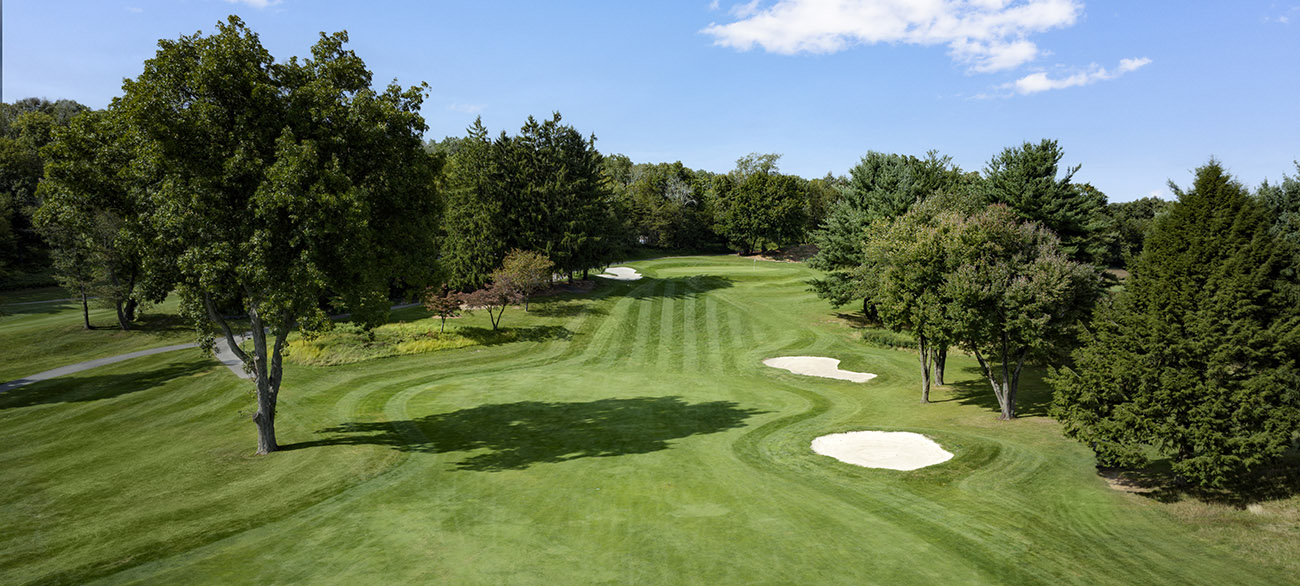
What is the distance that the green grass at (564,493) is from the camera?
480 inches

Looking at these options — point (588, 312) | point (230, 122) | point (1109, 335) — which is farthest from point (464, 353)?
point (1109, 335)

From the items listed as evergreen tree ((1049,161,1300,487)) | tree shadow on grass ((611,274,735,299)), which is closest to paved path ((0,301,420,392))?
tree shadow on grass ((611,274,735,299))

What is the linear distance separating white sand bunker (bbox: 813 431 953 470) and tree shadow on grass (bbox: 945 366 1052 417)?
7.08 meters

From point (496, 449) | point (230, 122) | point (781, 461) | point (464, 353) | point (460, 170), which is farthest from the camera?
point (460, 170)

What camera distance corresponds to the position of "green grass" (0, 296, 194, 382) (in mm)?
36625

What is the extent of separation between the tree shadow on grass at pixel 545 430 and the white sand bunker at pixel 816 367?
Answer: 29.6 ft

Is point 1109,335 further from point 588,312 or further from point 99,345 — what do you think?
point 99,345

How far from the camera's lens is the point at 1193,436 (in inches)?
546

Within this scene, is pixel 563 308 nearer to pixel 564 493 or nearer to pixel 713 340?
pixel 713 340

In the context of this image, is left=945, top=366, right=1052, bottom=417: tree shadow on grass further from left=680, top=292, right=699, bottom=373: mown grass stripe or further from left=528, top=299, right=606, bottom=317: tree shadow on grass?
left=528, top=299, right=606, bottom=317: tree shadow on grass

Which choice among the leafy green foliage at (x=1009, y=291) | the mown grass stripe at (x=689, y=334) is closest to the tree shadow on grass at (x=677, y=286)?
the mown grass stripe at (x=689, y=334)

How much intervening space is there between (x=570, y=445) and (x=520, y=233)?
38.9m

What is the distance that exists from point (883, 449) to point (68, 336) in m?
54.2

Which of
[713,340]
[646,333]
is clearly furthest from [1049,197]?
[646,333]
